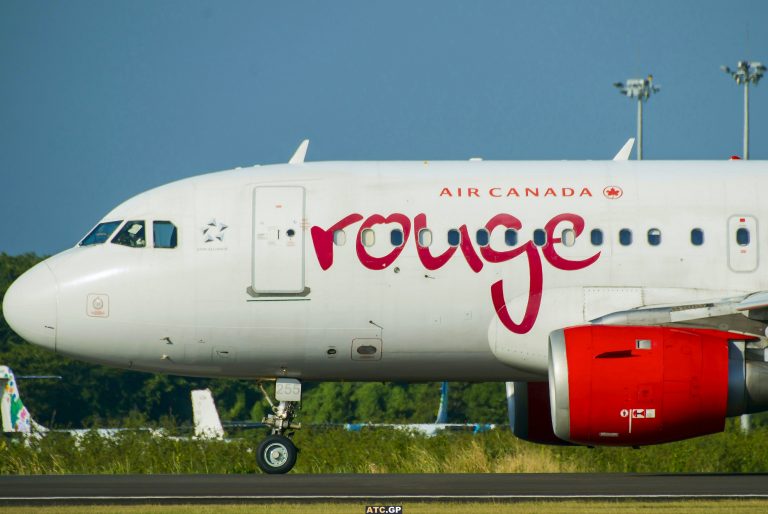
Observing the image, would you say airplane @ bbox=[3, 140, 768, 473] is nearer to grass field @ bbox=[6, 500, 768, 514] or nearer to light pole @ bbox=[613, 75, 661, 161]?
grass field @ bbox=[6, 500, 768, 514]

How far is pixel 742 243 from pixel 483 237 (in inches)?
132

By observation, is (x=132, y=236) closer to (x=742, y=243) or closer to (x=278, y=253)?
(x=278, y=253)

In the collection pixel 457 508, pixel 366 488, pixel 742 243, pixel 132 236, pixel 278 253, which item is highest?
pixel 132 236

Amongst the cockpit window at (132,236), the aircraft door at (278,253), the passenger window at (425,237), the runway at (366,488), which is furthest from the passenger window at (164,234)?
the passenger window at (425,237)

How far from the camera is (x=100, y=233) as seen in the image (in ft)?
60.6

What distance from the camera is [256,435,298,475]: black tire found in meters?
18.2

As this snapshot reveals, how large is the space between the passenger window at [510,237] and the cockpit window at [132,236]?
467 cm

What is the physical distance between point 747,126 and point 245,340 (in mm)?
23469

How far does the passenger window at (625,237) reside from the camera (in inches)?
709

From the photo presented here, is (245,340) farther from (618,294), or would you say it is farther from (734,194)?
(734,194)

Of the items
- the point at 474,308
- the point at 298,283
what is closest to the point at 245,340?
the point at 298,283

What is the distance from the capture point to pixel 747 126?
38000 millimetres

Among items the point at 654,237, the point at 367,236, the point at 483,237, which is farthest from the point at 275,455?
the point at 654,237

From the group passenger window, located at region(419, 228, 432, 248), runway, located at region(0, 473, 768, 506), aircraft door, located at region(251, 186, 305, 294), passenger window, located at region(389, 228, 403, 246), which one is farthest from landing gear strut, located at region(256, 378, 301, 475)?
passenger window, located at region(419, 228, 432, 248)
